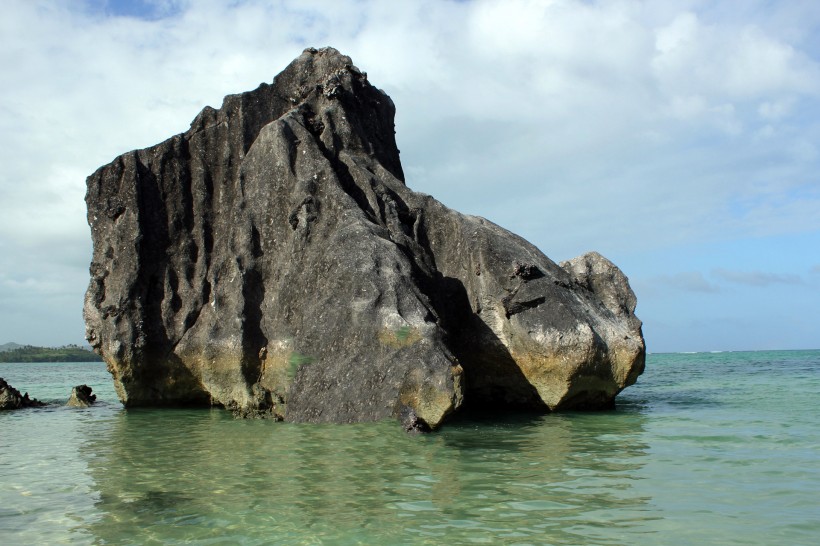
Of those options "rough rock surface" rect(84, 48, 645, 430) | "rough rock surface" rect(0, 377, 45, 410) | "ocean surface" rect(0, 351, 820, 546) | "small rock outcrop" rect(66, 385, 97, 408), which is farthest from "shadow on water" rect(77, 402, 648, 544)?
"small rock outcrop" rect(66, 385, 97, 408)

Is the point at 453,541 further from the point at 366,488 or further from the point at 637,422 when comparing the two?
the point at 637,422

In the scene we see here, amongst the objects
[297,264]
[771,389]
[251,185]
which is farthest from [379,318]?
[771,389]

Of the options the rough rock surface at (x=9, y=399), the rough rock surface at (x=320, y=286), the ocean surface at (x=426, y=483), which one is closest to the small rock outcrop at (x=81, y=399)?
the rough rock surface at (x=9, y=399)

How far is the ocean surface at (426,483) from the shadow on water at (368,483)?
26mm

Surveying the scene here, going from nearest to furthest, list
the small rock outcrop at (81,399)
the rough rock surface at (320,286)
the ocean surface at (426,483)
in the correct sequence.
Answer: the ocean surface at (426,483)
the rough rock surface at (320,286)
the small rock outcrop at (81,399)

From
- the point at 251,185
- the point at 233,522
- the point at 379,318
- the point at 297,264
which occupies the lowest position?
the point at 233,522

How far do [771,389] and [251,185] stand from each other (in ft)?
48.4

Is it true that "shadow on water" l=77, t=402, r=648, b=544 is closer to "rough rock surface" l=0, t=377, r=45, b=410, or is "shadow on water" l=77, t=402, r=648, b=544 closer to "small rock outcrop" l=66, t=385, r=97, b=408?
"rough rock surface" l=0, t=377, r=45, b=410

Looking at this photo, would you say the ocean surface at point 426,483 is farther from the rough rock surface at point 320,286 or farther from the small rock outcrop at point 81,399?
the small rock outcrop at point 81,399

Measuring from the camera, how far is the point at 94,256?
54.4 feet

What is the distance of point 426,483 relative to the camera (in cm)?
746

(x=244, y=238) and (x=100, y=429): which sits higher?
(x=244, y=238)

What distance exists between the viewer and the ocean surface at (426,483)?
6.00 m

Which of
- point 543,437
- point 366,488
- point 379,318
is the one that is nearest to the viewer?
point 366,488
